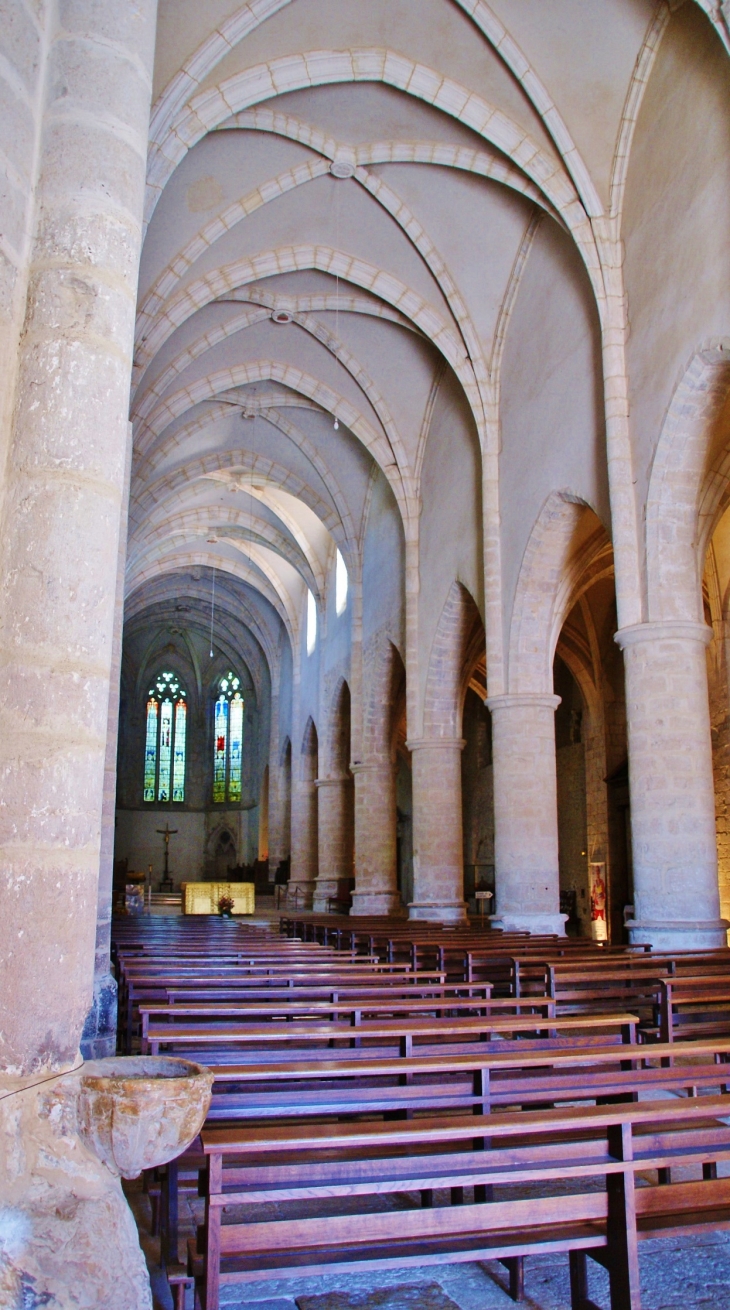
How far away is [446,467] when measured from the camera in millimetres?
17766

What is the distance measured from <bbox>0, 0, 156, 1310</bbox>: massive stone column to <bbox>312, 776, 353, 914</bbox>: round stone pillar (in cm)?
2223

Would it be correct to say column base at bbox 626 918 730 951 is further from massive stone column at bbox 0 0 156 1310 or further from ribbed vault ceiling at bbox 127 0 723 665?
massive stone column at bbox 0 0 156 1310

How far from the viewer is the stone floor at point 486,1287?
3.38m

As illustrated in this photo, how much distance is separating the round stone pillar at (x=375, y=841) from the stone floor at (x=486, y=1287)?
1752 cm

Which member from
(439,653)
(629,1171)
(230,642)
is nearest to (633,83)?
(439,653)

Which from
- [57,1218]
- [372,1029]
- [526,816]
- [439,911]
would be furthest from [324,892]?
[57,1218]

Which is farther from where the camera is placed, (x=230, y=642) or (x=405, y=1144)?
(x=230, y=642)

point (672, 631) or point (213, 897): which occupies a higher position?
point (672, 631)

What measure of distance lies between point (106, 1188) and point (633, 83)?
40.2 feet

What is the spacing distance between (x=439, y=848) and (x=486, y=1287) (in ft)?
46.4

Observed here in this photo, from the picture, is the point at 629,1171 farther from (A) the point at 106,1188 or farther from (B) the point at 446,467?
(B) the point at 446,467

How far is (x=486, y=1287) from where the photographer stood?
3.56 metres

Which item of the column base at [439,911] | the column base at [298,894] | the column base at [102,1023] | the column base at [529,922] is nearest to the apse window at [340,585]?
the column base at [298,894]

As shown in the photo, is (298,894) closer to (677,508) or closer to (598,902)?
(598,902)
